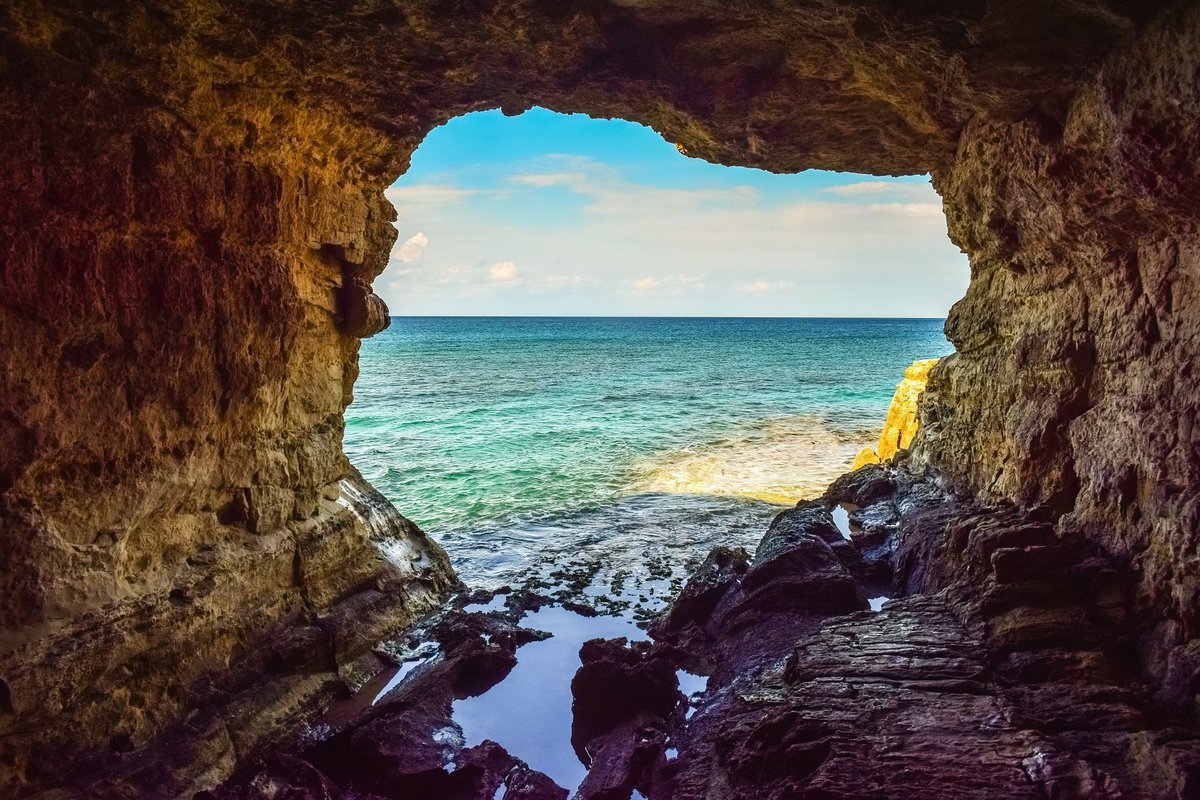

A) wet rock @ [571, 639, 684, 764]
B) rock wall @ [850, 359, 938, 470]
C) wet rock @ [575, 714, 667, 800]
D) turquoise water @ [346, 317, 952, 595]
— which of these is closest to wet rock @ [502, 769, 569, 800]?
wet rock @ [575, 714, 667, 800]

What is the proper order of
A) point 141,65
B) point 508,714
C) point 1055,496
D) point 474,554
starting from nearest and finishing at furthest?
point 141,65 → point 1055,496 → point 508,714 → point 474,554

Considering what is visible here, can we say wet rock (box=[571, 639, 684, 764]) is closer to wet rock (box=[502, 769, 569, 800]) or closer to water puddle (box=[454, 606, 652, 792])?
water puddle (box=[454, 606, 652, 792])

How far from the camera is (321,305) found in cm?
861

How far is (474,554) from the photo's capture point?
1298cm

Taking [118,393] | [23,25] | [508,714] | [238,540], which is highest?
[23,25]

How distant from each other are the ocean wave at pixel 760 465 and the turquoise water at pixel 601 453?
8 cm

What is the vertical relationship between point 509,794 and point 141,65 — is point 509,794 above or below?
below

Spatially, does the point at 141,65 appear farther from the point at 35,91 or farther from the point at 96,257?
the point at 96,257

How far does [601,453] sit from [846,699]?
687 inches

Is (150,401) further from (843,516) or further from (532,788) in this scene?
(843,516)

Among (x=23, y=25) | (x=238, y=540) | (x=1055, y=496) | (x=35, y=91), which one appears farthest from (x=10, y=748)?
(x=1055, y=496)

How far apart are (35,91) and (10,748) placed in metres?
5.09

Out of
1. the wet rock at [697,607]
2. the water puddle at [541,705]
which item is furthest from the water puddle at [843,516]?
the water puddle at [541,705]

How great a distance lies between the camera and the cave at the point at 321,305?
4.97 metres
